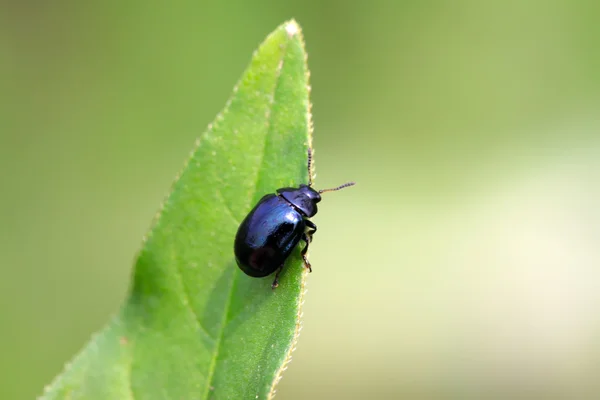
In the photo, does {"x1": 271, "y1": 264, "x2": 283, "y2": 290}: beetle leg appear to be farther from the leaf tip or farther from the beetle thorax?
the leaf tip

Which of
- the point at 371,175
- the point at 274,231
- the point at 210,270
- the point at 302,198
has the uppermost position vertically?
the point at 371,175

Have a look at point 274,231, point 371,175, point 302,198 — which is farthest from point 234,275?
point 371,175

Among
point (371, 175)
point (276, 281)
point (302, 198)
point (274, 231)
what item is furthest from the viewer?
point (371, 175)

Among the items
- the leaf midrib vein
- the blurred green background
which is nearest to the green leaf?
the leaf midrib vein

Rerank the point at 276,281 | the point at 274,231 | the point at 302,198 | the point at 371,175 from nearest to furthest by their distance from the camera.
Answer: the point at 276,281, the point at 274,231, the point at 302,198, the point at 371,175

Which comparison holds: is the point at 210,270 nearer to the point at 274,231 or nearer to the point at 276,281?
the point at 276,281
